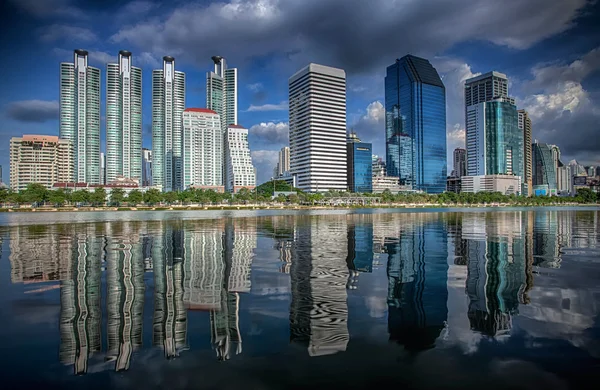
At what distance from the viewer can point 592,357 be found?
7.19 m

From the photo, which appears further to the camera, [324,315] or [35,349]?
[324,315]

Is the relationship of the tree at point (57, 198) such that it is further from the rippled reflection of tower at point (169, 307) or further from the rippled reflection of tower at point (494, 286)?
the rippled reflection of tower at point (494, 286)

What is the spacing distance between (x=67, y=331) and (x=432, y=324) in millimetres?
8411

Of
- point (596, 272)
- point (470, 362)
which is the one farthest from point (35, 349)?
point (596, 272)

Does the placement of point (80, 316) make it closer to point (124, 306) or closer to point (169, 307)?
point (124, 306)

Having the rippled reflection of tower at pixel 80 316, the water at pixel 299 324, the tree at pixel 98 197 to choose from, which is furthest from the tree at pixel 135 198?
the rippled reflection of tower at pixel 80 316

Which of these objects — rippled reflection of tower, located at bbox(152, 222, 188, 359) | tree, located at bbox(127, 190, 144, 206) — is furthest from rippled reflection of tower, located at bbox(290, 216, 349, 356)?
tree, located at bbox(127, 190, 144, 206)

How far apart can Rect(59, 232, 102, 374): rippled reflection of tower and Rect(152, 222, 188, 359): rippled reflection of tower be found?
128 cm

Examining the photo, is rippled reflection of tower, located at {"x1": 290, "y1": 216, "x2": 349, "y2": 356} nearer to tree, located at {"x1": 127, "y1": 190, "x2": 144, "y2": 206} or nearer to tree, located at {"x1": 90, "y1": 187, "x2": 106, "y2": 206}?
tree, located at {"x1": 127, "y1": 190, "x2": 144, "y2": 206}

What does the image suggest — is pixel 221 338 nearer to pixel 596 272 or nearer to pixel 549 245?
pixel 596 272

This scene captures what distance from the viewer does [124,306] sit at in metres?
10.4

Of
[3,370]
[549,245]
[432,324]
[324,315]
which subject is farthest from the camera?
[549,245]

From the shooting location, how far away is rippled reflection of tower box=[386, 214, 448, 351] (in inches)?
329

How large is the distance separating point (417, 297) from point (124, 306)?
27.6 feet
